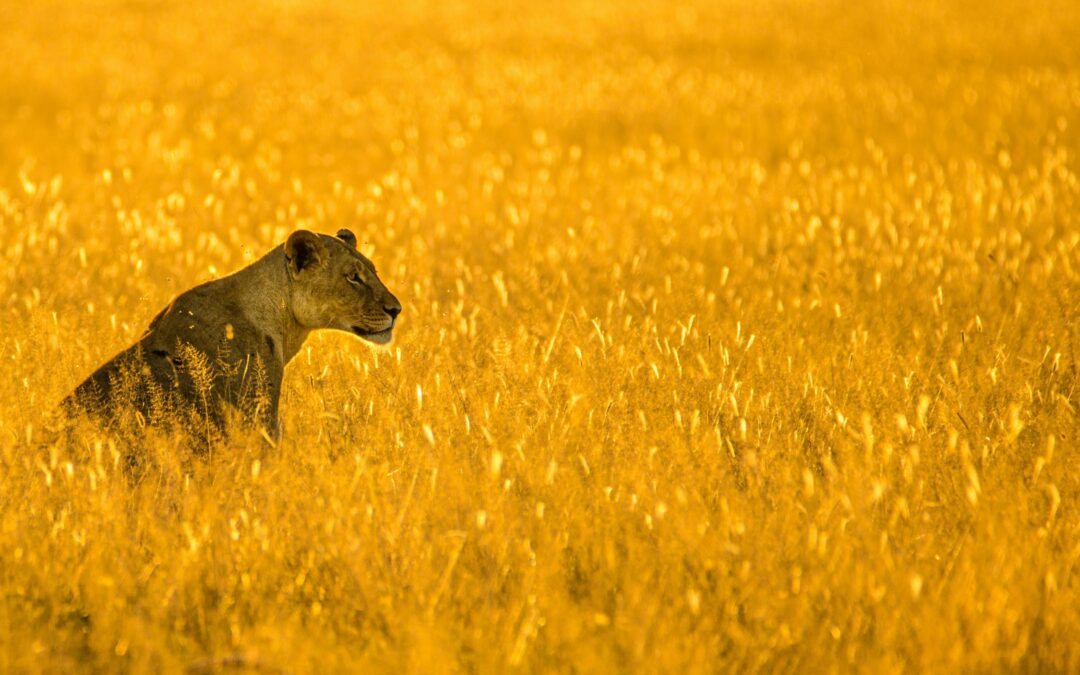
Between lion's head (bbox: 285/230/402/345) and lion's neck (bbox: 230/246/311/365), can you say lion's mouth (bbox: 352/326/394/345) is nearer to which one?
lion's head (bbox: 285/230/402/345)

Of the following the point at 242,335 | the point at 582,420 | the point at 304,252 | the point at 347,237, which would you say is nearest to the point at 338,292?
the point at 304,252

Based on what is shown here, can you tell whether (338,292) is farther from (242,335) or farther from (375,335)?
(242,335)

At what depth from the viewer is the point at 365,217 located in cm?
1021

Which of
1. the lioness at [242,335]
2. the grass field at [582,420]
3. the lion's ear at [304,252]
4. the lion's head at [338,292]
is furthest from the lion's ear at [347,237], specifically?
the grass field at [582,420]

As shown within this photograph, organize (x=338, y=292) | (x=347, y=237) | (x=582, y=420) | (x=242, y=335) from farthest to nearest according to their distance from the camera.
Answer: (x=347, y=237), (x=338, y=292), (x=242, y=335), (x=582, y=420)

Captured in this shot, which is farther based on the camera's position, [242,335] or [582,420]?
[242,335]

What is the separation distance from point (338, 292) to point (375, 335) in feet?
0.92

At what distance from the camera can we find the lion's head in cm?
609

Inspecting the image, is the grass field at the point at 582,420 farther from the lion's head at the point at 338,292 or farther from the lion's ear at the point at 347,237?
the lion's ear at the point at 347,237

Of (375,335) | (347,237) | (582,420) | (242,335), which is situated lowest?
(582,420)

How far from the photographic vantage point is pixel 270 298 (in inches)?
236

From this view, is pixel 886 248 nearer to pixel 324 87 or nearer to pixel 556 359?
pixel 556 359

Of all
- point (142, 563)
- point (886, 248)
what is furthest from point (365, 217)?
point (142, 563)

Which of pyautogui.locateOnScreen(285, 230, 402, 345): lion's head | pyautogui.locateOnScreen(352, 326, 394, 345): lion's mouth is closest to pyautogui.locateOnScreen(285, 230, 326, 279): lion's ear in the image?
pyautogui.locateOnScreen(285, 230, 402, 345): lion's head
